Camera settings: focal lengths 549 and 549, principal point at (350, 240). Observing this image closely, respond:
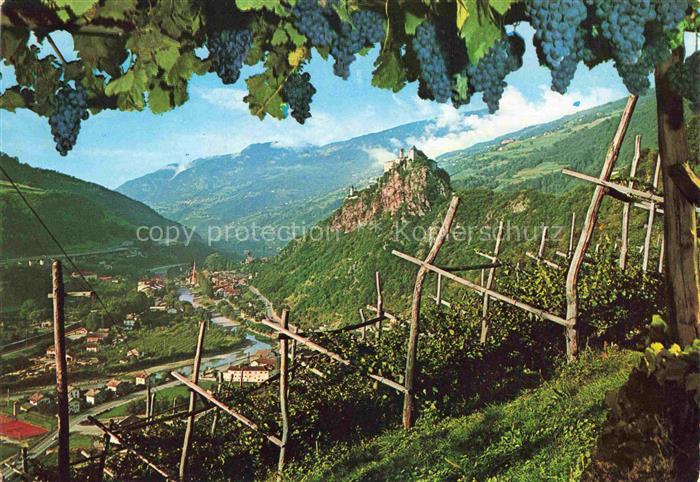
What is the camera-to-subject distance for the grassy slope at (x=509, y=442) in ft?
7.72

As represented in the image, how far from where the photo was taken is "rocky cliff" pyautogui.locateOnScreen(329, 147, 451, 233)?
22.3ft

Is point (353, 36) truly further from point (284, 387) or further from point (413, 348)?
point (413, 348)

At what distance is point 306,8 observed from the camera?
124 centimetres

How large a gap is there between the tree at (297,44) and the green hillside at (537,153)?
304 centimetres

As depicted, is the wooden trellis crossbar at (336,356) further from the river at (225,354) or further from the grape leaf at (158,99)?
the river at (225,354)

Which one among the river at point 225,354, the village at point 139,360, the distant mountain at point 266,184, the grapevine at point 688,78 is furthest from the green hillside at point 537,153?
the river at point 225,354

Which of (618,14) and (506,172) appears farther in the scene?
(506,172)

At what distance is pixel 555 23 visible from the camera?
1129mm

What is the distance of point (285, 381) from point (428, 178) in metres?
3.55

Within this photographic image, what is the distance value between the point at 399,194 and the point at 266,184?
231 centimetres

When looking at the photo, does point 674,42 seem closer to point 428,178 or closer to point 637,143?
point 637,143

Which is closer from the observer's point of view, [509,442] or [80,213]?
[509,442]

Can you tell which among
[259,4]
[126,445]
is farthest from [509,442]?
[126,445]

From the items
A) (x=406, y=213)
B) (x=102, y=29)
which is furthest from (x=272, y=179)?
(x=102, y=29)
